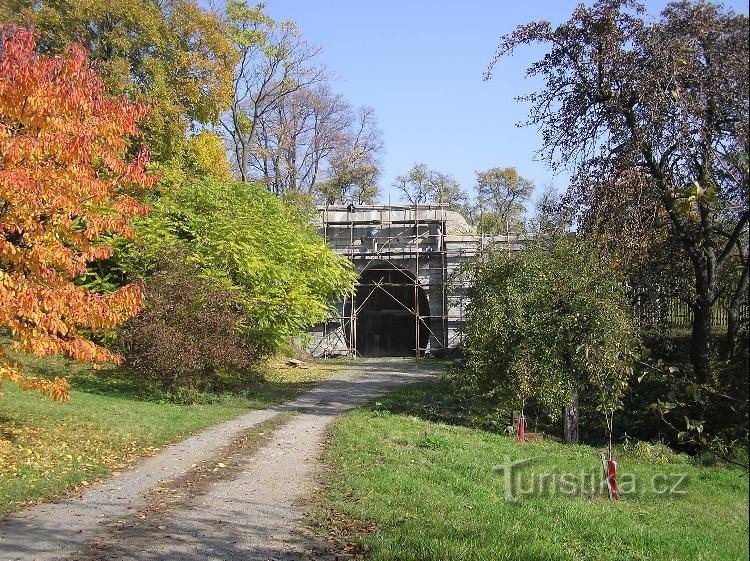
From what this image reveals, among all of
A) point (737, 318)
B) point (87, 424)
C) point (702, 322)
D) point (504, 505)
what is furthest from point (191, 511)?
point (702, 322)

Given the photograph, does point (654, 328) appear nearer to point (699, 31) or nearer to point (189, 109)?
point (699, 31)

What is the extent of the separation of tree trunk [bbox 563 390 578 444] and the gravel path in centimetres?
503

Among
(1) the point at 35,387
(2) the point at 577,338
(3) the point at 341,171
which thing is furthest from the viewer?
(3) the point at 341,171

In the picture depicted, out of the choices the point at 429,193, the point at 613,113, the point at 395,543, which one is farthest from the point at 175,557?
the point at 429,193

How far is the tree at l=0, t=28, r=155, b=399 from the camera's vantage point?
9.12m

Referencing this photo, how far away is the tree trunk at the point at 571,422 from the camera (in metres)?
14.4

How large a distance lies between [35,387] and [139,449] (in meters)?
2.38

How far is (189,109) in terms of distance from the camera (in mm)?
28438

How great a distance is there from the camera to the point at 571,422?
1445 cm

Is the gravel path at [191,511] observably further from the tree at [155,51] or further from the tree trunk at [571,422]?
the tree at [155,51]

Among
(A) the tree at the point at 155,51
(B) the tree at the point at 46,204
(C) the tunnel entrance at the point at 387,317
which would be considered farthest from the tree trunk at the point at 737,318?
(C) the tunnel entrance at the point at 387,317

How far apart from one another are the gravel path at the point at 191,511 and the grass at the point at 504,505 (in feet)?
1.97

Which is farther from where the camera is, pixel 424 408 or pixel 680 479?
pixel 424 408

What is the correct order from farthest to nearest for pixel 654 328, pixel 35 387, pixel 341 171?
pixel 341 171, pixel 654 328, pixel 35 387
